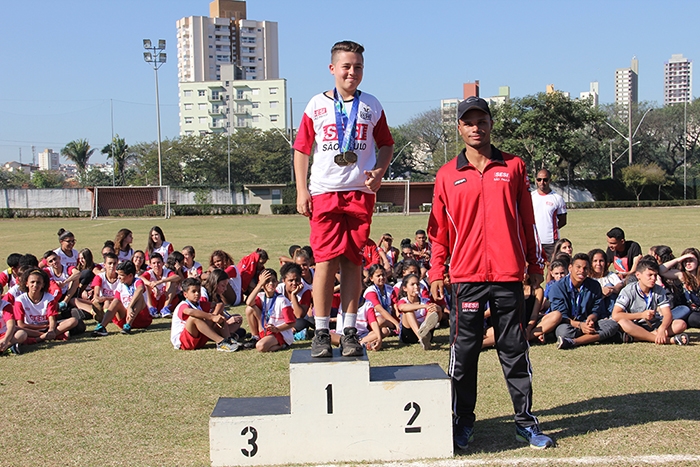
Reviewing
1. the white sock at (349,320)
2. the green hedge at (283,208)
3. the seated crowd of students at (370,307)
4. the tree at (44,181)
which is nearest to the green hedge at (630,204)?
the green hedge at (283,208)

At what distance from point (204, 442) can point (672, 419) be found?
3.42 m

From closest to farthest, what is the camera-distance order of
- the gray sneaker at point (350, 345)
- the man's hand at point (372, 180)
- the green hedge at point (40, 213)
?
the gray sneaker at point (350, 345) < the man's hand at point (372, 180) < the green hedge at point (40, 213)

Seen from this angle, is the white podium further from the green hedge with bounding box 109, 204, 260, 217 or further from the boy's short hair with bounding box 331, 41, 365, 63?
the green hedge with bounding box 109, 204, 260, 217

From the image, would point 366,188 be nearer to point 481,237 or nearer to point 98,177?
point 481,237

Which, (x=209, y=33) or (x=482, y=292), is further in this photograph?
(x=209, y=33)

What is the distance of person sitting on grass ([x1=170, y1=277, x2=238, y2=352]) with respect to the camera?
8.23 meters

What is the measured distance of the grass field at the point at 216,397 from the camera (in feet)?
15.0

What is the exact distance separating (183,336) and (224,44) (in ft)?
480

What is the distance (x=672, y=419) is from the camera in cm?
497

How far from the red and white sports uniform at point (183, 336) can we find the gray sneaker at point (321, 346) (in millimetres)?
3821

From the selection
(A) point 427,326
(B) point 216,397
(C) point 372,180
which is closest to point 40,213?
(A) point 427,326

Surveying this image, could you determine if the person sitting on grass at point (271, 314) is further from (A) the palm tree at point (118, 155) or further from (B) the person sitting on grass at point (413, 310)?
(A) the palm tree at point (118, 155)

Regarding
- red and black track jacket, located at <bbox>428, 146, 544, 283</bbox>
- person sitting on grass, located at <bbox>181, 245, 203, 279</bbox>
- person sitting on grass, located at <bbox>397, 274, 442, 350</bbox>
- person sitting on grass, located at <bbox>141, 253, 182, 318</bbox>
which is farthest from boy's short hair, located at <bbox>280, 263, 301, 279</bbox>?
red and black track jacket, located at <bbox>428, 146, 544, 283</bbox>

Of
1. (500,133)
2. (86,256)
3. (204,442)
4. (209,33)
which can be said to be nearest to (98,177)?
(209,33)
